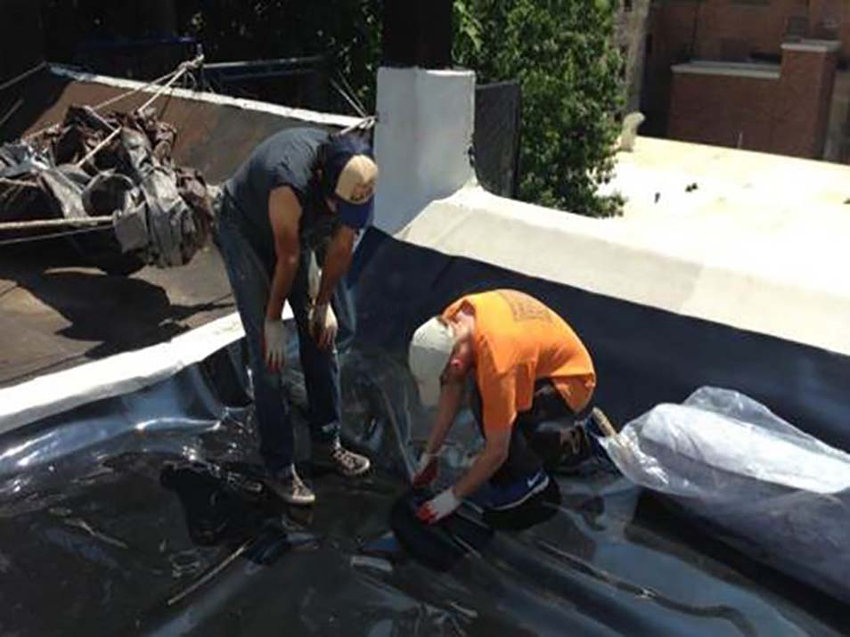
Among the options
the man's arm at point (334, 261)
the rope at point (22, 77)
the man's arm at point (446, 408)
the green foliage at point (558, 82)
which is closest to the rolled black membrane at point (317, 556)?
the man's arm at point (446, 408)

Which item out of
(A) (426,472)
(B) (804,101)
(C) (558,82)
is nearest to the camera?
(A) (426,472)

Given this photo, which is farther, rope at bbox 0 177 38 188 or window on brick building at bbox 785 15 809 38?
window on brick building at bbox 785 15 809 38

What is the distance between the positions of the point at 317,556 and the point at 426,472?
52 cm

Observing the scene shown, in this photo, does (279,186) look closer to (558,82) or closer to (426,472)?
(426,472)

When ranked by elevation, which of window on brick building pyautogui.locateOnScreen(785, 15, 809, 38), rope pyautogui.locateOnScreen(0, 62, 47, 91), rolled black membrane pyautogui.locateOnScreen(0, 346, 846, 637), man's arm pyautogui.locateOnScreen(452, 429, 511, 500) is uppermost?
window on brick building pyautogui.locateOnScreen(785, 15, 809, 38)

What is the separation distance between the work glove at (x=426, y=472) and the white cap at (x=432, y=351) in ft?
1.20

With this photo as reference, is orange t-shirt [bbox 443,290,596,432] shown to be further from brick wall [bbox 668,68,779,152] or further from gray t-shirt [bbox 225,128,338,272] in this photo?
brick wall [bbox 668,68,779,152]

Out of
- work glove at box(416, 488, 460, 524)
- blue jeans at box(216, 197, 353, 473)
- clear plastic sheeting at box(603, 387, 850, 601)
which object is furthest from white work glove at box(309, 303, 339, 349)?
clear plastic sheeting at box(603, 387, 850, 601)

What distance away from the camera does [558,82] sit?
1562 centimetres

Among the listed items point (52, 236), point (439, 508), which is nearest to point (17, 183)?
point (52, 236)

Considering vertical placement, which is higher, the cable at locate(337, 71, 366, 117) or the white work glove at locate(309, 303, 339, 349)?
the cable at locate(337, 71, 366, 117)

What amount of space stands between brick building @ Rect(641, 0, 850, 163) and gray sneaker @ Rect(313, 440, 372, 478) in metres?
29.8

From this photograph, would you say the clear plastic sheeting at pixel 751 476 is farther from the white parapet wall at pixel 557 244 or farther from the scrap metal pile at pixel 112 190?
the scrap metal pile at pixel 112 190

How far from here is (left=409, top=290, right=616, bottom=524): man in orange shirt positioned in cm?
294
